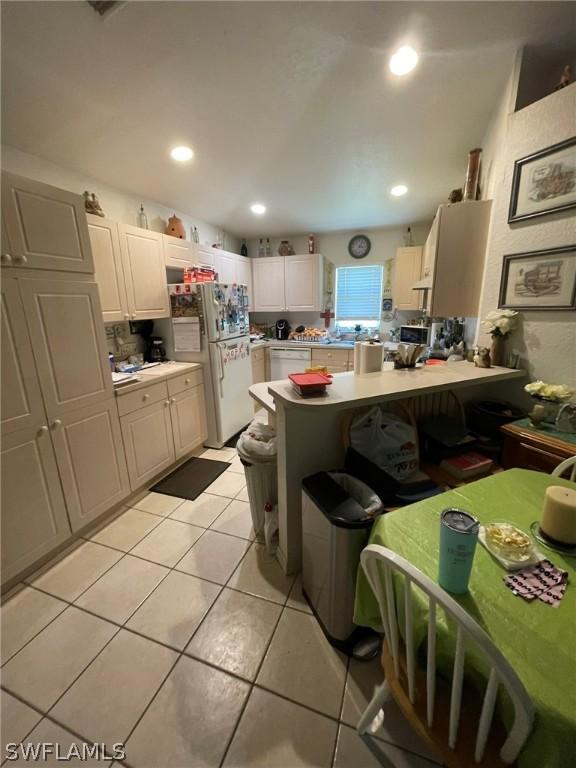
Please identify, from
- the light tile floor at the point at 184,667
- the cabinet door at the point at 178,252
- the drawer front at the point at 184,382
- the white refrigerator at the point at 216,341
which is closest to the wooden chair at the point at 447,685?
the light tile floor at the point at 184,667

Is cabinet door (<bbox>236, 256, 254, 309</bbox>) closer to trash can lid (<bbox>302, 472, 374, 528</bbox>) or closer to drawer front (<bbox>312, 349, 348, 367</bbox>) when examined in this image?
drawer front (<bbox>312, 349, 348, 367</bbox>)

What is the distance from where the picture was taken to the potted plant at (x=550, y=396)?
141cm

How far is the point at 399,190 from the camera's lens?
9.25 ft

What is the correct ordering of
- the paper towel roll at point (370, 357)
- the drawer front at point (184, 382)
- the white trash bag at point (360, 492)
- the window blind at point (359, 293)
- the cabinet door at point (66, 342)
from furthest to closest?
1. the window blind at point (359, 293)
2. the drawer front at point (184, 382)
3. the paper towel roll at point (370, 357)
4. the cabinet door at point (66, 342)
5. the white trash bag at point (360, 492)

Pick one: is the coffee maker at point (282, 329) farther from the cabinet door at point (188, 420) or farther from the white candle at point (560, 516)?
the white candle at point (560, 516)

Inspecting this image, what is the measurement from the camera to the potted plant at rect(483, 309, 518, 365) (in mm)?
1661

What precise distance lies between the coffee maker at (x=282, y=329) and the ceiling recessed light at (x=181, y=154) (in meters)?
2.67

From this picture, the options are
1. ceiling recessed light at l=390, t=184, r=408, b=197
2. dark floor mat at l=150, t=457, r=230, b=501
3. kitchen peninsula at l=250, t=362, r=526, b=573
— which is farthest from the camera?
ceiling recessed light at l=390, t=184, r=408, b=197

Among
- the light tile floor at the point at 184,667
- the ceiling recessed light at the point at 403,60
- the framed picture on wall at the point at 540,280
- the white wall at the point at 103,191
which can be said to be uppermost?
the ceiling recessed light at the point at 403,60

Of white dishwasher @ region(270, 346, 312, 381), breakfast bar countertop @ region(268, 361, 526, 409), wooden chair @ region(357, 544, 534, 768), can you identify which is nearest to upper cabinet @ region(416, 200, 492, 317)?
breakfast bar countertop @ region(268, 361, 526, 409)

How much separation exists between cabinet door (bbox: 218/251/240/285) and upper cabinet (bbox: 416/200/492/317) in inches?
100

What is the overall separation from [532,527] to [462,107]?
2.26 m

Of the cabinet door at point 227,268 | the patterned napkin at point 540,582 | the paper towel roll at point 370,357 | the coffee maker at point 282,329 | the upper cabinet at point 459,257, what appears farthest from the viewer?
the coffee maker at point 282,329

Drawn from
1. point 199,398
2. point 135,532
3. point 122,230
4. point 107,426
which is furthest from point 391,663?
point 122,230
